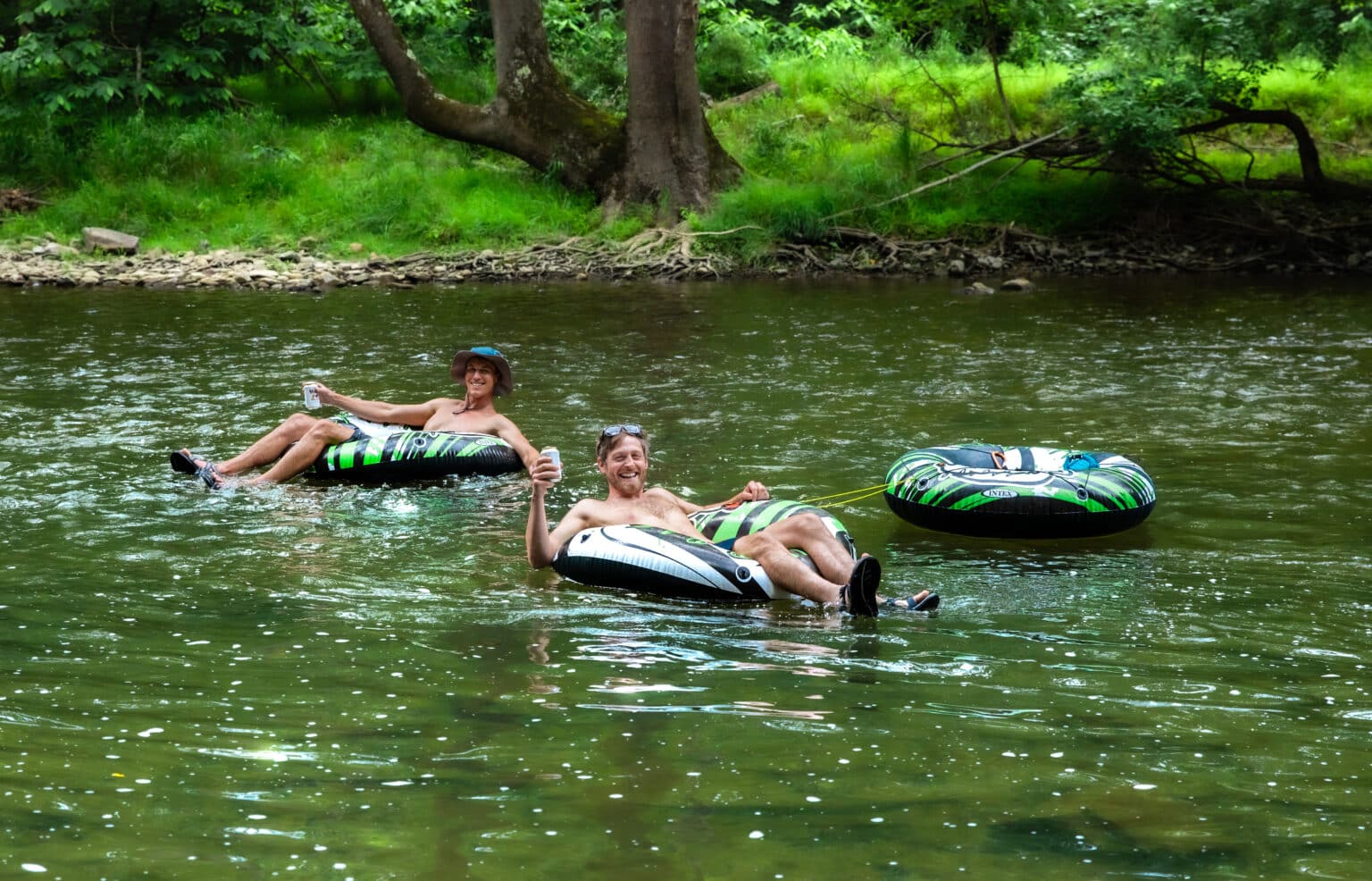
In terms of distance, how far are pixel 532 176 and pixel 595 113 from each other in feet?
4.90

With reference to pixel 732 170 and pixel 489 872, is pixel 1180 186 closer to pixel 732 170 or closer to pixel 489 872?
pixel 732 170

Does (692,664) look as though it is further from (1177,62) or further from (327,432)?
(1177,62)

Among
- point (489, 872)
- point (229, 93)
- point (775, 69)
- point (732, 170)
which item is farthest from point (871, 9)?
point (489, 872)

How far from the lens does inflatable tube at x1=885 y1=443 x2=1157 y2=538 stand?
8.97 meters

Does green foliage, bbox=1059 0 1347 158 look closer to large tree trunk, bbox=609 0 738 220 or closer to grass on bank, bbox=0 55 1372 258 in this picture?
grass on bank, bbox=0 55 1372 258

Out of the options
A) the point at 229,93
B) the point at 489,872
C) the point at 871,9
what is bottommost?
the point at 489,872

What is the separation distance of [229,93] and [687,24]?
8.58 metres

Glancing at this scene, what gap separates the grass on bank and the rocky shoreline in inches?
18.7

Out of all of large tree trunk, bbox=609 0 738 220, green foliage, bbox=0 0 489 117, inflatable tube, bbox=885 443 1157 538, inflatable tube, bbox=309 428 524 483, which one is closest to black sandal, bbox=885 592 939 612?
inflatable tube, bbox=885 443 1157 538

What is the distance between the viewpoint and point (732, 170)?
25.6 meters

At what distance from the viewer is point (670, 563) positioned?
7.85m

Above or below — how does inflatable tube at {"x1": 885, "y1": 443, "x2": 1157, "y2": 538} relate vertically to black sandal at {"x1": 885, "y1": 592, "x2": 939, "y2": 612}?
above

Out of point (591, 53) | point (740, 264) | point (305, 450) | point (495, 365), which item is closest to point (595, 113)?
point (591, 53)

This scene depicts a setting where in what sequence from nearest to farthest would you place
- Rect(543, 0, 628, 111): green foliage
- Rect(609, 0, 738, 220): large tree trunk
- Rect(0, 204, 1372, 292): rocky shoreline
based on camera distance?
Rect(0, 204, 1372, 292): rocky shoreline < Rect(609, 0, 738, 220): large tree trunk < Rect(543, 0, 628, 111): green foliage
